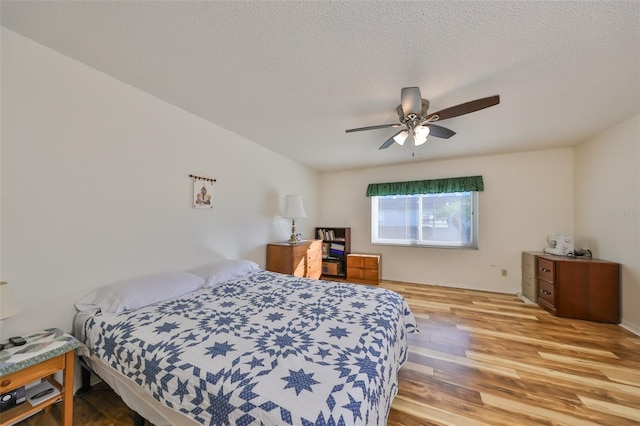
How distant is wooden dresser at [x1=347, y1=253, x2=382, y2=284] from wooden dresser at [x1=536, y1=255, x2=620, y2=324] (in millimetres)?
2314

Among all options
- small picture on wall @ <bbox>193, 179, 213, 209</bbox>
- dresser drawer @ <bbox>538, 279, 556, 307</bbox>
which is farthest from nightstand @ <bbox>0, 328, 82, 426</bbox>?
dresser drawer @ <bbox>538, 279, 556, 307</bbox>

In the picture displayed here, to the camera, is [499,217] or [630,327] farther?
[499,217]

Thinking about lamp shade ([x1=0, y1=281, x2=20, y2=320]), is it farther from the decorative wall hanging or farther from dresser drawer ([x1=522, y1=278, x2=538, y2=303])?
dresser drawer ([x1=522, y1=278, x2=538, y2=303])

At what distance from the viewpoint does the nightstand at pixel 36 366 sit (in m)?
1.13

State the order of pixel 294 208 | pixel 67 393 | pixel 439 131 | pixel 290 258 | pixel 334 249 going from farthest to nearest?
pixel 334 249
pixel 294 208
pixel 290 258
pixel 439 131
pixel 67 393

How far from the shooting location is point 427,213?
4.36 m

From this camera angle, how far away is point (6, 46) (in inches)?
55.4

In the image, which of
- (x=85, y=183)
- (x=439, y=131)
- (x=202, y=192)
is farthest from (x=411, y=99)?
(x=85, y=183)

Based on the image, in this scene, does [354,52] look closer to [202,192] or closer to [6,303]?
[202,192]

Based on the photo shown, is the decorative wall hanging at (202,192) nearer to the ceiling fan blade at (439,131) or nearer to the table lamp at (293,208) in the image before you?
the table lamp at (293,208)

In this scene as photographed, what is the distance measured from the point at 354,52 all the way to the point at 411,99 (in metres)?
0.53

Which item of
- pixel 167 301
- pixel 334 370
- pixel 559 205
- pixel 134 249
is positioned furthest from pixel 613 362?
pixel 134 249

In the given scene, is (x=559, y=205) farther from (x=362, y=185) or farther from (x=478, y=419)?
(x=478, y=419)

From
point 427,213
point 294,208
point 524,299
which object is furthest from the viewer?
point 427,213
